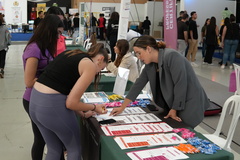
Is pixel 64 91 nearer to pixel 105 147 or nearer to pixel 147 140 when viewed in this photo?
pixel 105 147

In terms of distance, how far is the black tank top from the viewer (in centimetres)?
167

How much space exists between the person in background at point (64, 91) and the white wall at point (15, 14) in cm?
1683

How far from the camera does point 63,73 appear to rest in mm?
1687

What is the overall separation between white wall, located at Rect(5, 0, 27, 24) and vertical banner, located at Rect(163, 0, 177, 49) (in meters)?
15.7

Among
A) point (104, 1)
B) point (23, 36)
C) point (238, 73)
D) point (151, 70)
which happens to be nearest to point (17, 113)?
point (151, 70)

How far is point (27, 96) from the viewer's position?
2.13 m

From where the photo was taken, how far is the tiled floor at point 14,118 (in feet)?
9.92

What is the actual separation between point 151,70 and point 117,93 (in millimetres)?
741

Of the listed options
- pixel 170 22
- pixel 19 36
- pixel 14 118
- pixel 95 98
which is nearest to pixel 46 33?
pixel 95 98

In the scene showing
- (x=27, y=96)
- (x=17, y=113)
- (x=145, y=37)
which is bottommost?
(x=17, y=113)

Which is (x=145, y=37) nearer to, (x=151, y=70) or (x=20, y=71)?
(x=151, y=70)

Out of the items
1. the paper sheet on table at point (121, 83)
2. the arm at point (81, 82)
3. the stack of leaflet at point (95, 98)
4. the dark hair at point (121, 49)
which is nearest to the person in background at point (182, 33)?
the dark hair at point (121, 49)

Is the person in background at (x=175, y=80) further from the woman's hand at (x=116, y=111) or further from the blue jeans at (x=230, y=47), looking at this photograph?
the blue jeans at (x=230, y=47)

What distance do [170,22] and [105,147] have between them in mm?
1986
